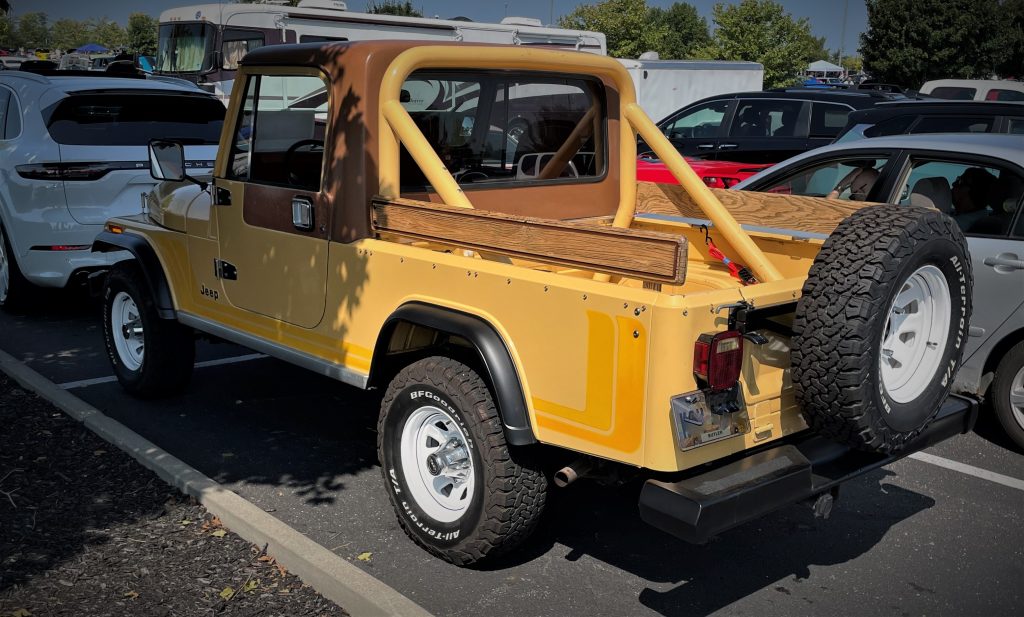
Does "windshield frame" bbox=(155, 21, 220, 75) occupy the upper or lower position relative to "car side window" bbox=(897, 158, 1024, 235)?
upper

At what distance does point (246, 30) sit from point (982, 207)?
16.6 metres

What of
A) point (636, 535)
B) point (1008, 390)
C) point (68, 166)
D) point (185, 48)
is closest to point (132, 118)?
point (68, 166)

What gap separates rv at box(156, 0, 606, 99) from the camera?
19125mm

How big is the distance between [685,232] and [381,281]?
1.62 meters

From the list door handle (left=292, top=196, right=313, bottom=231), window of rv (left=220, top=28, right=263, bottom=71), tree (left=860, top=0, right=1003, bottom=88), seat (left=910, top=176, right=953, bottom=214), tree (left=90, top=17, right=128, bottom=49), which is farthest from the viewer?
tree (left=90, top=17, right=128, bottom=49)

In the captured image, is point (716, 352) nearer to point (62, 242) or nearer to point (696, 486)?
point (696, 486)

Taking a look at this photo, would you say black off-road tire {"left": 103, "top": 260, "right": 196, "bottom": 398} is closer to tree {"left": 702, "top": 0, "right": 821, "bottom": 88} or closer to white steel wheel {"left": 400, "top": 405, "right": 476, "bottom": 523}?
white steel wheel {"left": 400, "top": 405, "right": 476, "bottom": 523}

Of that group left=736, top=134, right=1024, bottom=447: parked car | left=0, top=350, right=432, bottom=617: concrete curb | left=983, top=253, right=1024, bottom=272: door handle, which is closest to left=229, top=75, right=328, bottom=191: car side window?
left=0, top=350, right=432, bottom=617: concrete curb

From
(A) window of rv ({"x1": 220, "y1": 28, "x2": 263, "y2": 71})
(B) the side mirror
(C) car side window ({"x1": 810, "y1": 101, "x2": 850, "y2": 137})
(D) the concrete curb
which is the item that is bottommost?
(D) the concrete curb

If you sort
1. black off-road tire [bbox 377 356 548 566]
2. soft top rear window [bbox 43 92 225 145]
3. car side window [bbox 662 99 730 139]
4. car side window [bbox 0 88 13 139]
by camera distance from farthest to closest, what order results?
car side window [bbox 662 99 730 139], car side window [bbox 0 88 13 139], soft top rear window [bbox 43 92 225 145], black off-road tire [bbox 377 356 548 566]

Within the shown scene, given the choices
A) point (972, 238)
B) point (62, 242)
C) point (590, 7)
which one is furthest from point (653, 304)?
point (590, 7)

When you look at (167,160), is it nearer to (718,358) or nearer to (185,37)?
(718,358)

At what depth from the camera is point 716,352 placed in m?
3.31

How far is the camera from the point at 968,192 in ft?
19.0
